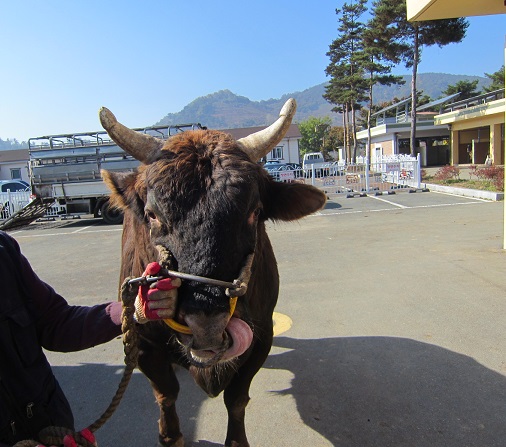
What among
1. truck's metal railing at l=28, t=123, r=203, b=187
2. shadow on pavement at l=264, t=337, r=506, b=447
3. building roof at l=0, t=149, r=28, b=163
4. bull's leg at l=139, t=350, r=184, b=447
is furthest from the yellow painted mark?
building roof at l=0, t=149, r=28, b=163

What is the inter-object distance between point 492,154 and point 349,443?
32151mm

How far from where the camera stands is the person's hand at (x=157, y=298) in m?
1.61

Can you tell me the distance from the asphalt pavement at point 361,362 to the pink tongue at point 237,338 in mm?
1433

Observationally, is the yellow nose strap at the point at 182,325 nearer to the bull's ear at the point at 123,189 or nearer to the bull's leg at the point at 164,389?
the bull's ear at the point at 123,189

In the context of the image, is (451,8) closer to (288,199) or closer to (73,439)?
(288,199)

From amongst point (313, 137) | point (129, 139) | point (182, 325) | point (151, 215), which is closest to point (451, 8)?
point (129, 139)

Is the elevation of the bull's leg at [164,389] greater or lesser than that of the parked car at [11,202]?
lesser

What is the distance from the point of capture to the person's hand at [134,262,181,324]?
1.61 m

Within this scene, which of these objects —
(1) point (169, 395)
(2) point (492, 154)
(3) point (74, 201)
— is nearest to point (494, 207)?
(1) point (169, 395)

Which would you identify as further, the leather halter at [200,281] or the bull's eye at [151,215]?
the bull's eye at [151,215]

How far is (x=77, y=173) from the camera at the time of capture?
15102 millimetres

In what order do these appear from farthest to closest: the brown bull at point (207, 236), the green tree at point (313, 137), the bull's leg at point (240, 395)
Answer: the green tree at point (313, 137) < the bull's leg at point (240, 395) < the brown bull at point (207, 236)

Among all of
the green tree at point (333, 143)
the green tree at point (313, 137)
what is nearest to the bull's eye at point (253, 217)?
the green tree at point (333, 143)

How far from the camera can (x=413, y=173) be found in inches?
743
